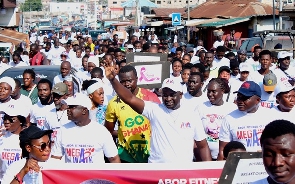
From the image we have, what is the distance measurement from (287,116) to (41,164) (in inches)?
100

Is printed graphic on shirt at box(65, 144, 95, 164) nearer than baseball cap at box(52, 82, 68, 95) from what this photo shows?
Yes

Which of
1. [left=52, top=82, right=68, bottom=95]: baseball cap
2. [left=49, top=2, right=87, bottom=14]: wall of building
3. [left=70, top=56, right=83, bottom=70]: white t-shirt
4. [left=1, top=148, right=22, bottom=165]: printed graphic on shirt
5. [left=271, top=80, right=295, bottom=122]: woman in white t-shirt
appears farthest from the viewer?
[left=49, top=2, right=87, bottom=14]: wall of building

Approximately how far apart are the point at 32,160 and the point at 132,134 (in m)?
1.94

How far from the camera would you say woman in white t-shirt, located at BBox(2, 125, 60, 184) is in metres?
5.60

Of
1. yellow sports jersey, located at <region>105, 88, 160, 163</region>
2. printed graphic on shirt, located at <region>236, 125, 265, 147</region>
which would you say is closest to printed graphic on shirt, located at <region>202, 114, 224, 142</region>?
yellow sports jersey, located at <region>105, 88, 160, 163</region>

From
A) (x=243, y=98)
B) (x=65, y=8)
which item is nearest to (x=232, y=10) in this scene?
(x=243, y=98)

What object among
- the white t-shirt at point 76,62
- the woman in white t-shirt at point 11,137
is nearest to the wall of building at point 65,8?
the white t-shirt at point 76,62

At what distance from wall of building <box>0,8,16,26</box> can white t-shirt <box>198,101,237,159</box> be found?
120 feet

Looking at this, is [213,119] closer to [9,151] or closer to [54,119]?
[54,119]

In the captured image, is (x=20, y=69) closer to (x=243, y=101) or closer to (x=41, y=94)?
(x=41, y=94)

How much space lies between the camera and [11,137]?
6754 millimetres

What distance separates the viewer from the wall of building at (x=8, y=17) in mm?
42719

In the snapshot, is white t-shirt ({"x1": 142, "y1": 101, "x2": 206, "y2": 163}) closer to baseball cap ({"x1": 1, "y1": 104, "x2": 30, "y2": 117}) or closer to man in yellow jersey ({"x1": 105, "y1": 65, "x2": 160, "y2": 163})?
man in yellow jersey ({"x1": 105, "y1": 65, "x2": 160, "y2": 163})

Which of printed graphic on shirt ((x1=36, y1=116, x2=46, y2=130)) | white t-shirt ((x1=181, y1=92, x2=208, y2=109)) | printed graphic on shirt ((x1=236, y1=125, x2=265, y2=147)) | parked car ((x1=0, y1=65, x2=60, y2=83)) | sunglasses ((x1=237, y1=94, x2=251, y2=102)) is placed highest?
sunglasses ((x1=237, y1=94, x2=251, y2=102))
